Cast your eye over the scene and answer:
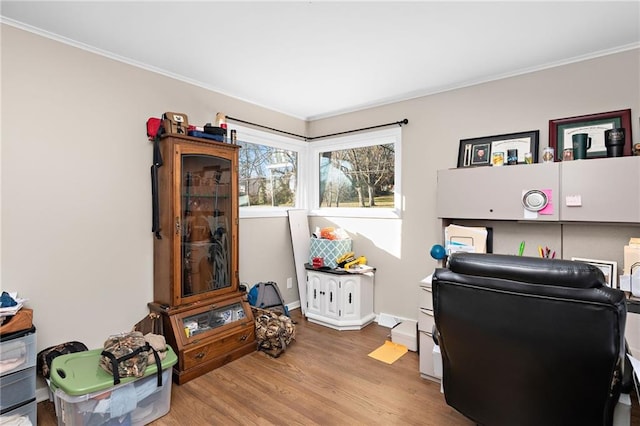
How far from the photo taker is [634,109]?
2.37m

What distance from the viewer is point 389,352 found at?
9.56 feet

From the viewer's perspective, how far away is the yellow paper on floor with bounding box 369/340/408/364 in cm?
279

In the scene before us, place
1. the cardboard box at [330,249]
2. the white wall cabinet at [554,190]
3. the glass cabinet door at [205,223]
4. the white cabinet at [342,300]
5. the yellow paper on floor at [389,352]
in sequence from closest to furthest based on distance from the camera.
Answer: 1. the white wall cabinet at [554,190]
2. the glass cabinet door at [205,223]
3. the yellow paper on floor at [389,352]
4. the white cabinet at [342,300]
5. the cardboard box at [330,249]

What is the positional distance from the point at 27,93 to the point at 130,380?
1.94m

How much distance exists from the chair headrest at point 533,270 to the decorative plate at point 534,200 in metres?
1.40

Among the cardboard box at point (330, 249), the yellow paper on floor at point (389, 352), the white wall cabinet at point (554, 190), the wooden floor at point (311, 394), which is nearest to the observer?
the wooden floor at point (311, 394)

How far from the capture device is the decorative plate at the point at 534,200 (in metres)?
2.36

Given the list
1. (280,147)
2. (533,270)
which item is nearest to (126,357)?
(533,270)

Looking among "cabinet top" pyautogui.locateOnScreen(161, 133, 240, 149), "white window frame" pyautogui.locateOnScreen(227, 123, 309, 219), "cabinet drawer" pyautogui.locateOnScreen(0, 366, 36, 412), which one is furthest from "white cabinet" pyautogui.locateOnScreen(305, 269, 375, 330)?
"cabinet drawer" pyautogui.locateOnScreen(0, 366, 36, 412)

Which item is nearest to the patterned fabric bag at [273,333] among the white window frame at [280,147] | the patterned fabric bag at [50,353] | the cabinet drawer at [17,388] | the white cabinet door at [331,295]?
the white cabinet door at [331,295]

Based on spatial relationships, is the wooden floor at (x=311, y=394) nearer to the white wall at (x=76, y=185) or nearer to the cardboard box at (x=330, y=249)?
the white wall at (x=76, y=185)

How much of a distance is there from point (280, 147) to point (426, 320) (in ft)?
8.32

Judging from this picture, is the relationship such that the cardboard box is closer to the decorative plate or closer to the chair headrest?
the decorative plate

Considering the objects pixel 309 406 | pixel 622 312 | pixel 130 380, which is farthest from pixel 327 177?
pixel 622 312
